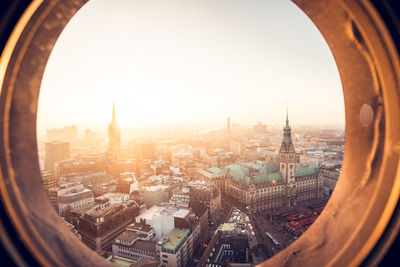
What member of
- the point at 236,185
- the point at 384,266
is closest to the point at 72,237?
the point at 384,266

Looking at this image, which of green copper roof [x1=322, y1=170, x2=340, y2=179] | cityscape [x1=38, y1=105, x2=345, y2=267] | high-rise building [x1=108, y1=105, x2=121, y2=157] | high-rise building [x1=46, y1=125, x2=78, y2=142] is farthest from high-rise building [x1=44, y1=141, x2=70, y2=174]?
green copper roof [x1=322, y1=170, x2=340, y2=179]

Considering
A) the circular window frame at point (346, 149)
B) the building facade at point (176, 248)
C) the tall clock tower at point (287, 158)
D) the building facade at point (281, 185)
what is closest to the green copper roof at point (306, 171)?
the building facade at point (281, 185)

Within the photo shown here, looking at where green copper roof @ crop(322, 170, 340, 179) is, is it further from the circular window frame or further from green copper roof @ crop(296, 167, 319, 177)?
the circular window frame

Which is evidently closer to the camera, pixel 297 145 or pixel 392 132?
pixel 392 132

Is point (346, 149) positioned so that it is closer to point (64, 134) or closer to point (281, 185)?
point (281, 185)

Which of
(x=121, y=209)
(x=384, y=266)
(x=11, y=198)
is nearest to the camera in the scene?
(x=384, y=266)

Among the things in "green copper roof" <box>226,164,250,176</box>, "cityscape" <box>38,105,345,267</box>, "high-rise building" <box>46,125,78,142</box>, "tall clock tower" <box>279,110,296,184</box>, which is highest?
"high-rise building" <box>46,125,78,142</box>

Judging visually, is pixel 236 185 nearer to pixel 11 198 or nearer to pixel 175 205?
pixel 175 205

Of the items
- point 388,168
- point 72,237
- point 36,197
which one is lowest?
point 72,237
